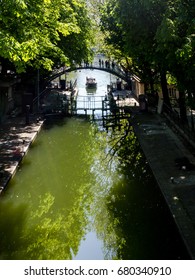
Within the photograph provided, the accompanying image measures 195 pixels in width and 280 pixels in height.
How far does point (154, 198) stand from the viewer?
15.7 meters

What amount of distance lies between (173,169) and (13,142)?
11255mm

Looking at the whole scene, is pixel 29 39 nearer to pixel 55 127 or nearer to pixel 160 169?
pixel 160 169

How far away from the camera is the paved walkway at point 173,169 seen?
1227cm

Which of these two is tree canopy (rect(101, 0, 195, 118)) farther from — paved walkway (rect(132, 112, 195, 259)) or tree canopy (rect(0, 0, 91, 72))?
tree canopy (rect(0, 0, 91, 72))

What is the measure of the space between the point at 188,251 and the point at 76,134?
19613mm

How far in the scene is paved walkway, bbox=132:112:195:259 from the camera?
1227cm

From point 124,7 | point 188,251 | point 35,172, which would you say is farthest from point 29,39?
point 188,251

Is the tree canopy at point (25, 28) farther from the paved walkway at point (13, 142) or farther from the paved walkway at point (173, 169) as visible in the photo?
the paved walkway at point (173, 169)

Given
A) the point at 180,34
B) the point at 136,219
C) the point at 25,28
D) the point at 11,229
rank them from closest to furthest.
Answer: the point at 11,229
the point at 136,219
the point at 180,34
the point at 25,28

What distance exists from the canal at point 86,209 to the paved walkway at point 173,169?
0.54m

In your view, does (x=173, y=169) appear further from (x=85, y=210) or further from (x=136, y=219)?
(x=85, y=210)

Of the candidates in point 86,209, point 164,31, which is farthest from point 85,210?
point 164,31

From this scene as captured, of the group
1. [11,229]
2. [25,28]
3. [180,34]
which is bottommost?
[11,229]

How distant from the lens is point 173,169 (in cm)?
1739
